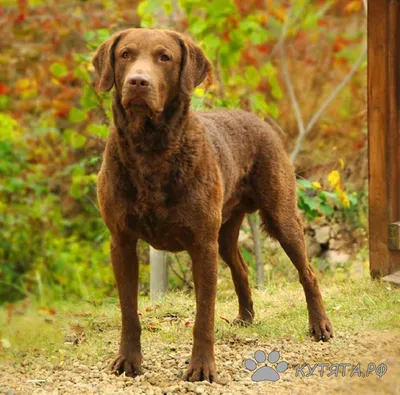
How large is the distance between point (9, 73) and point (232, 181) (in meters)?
6.96

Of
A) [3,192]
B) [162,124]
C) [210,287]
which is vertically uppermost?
[162,124]

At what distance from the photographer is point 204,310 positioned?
4.09 meters

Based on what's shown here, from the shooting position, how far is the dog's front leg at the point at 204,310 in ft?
13.3

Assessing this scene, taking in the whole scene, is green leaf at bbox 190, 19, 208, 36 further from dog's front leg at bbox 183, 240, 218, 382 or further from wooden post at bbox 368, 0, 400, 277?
dog's front leg at bbox 183, 240, 218, 382

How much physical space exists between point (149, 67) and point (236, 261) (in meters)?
1.90

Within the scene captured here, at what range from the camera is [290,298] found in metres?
5.89

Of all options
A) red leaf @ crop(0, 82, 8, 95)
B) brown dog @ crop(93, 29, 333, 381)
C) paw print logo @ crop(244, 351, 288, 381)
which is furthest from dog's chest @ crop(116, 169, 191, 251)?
red leaf @ crop(0, 82, 8, 95)

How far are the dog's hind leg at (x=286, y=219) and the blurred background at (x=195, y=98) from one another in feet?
4.59

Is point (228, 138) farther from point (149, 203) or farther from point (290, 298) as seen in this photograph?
point (290, 298)

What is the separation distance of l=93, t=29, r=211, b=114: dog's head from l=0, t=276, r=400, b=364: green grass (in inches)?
64.6

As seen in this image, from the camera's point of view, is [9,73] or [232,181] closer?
[232,181]

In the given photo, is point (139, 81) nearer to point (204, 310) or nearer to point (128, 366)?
point (204, 310)

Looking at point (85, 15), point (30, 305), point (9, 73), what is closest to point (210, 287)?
point (30, 305)

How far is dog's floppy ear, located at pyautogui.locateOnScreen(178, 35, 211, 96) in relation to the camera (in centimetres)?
402
